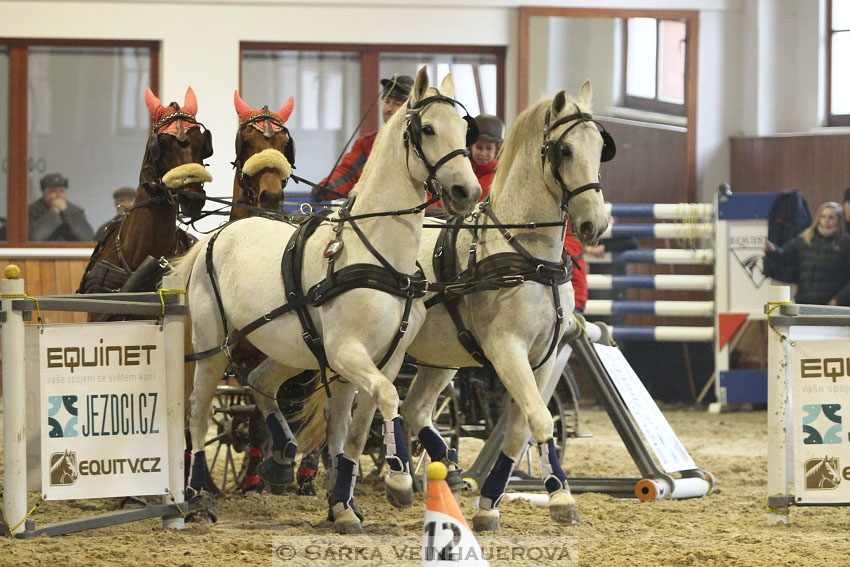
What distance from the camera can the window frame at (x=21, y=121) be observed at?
11.0 metres

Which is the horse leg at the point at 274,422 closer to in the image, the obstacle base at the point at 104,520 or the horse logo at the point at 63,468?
the obstacle base at the point at 104,520

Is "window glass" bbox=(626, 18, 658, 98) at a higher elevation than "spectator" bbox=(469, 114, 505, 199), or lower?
higher

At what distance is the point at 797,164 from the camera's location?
11.5 meters

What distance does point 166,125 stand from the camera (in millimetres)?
5531

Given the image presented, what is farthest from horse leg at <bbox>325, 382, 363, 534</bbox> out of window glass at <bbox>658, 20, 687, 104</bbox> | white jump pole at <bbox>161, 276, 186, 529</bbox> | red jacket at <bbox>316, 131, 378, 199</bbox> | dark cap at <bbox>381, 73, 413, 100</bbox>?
window glass at <bbox>658, 20, 687, 104</bbox>

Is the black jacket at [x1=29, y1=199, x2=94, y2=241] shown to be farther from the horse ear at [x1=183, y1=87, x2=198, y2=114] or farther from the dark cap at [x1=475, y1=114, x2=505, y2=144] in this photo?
the dark cap at [x1=475, y1=114, x2=505, y2=144]

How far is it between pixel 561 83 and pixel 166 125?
6578mm

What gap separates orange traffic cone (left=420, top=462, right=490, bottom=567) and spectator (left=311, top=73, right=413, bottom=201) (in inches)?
104

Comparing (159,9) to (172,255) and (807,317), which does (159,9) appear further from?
(807,317)

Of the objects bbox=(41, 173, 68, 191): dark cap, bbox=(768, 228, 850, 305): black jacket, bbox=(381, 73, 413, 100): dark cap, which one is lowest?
bbox=(768, 228, 850, 305): black jacket

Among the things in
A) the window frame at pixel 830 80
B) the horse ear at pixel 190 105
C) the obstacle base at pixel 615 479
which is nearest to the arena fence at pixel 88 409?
the horse ear at pixel 190 105

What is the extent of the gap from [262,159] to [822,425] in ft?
9.25

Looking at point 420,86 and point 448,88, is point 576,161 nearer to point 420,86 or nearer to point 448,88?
point 448,88

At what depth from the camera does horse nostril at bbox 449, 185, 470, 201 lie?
4340 mm
